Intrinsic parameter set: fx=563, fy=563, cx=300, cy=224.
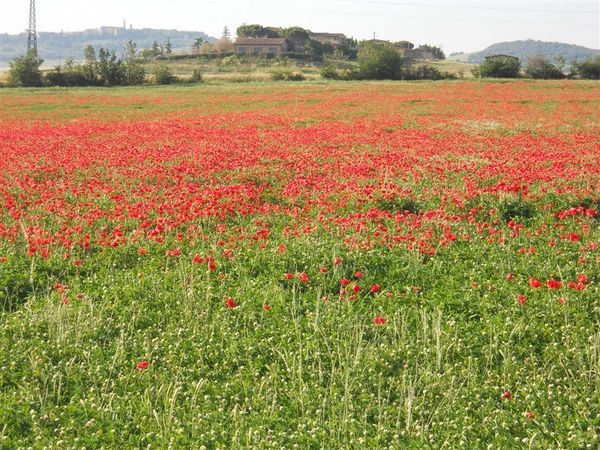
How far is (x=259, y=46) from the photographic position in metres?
152

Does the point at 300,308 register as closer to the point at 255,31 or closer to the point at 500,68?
the point at 500,68

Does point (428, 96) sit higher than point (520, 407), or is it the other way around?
point (428, 96)

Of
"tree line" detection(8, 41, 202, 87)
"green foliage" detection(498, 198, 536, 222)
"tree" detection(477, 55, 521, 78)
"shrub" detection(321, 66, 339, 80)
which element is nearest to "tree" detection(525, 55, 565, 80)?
"tree" detection(477, 55, 521, 78)

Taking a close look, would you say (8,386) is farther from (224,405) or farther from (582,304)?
(582,304)

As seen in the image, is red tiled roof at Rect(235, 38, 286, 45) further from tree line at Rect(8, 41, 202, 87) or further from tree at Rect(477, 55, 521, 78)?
tree at Rect(477, 55, 521, 78)

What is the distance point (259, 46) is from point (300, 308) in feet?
503

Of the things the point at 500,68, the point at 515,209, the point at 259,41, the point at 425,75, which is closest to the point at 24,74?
the point at 425,75

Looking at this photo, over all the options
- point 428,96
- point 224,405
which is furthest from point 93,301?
point 428,96

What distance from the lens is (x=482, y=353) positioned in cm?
639

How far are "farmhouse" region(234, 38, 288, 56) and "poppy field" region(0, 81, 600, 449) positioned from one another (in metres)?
140

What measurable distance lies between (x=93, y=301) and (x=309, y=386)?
3.41 m

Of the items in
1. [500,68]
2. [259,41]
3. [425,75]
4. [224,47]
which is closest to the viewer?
[500,68]

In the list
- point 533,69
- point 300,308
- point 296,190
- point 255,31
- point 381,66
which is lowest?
point 300,308

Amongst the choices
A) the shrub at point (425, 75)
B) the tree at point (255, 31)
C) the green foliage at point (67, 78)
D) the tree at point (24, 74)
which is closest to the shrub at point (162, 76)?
the green foliage at point (67, 78)
